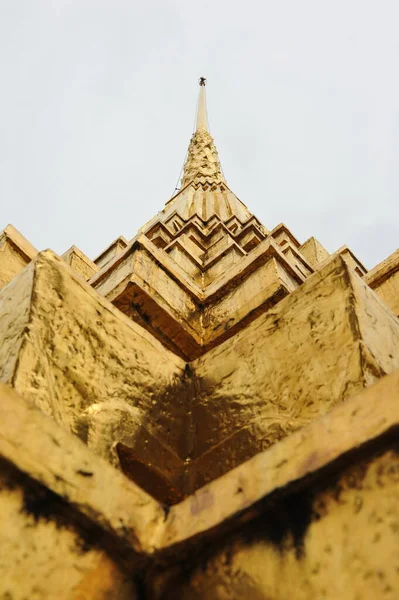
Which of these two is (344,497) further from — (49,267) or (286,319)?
(49,267)

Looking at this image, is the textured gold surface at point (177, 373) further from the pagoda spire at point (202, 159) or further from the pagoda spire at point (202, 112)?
the pagoda spire at point (202, 112)

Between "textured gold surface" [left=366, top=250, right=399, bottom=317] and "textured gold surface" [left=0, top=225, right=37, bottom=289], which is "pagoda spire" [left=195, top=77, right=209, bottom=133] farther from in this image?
"textured gold surface" [left=366, top=250, right=399, bottom=317]

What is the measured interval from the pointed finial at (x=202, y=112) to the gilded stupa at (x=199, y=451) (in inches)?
1007

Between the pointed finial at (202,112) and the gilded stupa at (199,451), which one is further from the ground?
the pointed finial at (202,112)

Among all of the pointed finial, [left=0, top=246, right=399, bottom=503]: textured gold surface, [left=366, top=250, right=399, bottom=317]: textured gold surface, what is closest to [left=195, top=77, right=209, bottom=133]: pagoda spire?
the pointed finial

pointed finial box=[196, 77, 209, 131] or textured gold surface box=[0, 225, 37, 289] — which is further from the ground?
pointed finial box=[196, 77, 209, 131]

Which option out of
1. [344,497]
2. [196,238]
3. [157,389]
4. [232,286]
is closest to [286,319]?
[157,389]

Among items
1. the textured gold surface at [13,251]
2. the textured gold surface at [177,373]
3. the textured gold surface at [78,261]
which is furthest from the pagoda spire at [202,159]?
the textured gold surface at [177,373]

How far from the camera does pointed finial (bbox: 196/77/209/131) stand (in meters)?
27.4

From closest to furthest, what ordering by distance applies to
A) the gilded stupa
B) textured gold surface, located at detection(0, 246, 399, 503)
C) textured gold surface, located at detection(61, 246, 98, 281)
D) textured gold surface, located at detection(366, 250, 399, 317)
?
the gilded stupa
textured gold surface, located at detection(0, 246, 399, 503)
textured gold surface, located at detection(366, 250, 399, 317)
textured gold surface, located at detection(61, 246, 98, 281)

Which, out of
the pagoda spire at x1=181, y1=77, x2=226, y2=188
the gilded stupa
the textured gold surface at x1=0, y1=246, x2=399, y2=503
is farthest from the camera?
the pagoda spire at x1=181, y1=77, x2=226, y2=188

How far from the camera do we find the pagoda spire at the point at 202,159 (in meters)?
21.2

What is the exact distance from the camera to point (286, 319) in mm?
2477

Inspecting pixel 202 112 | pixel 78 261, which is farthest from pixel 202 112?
pixel 78 261
